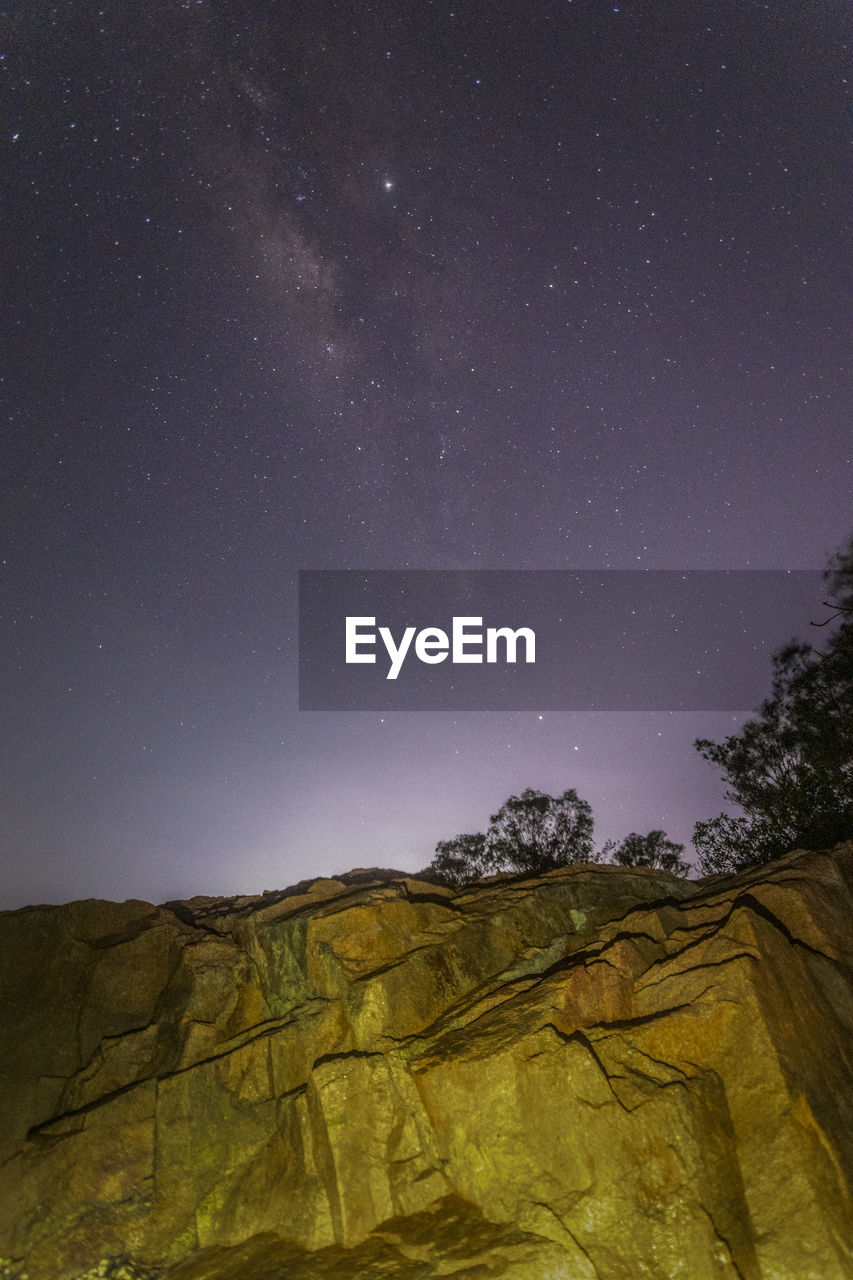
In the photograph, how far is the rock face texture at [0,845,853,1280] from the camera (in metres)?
9.70

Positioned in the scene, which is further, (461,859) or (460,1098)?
(461,859)

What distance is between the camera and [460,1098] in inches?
467

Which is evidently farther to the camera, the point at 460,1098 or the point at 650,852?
the point at 650,852

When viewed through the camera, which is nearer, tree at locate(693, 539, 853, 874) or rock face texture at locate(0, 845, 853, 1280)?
rock face texture at locate(0, 845, 853, 1280)

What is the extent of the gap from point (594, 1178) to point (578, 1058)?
1.59 meters

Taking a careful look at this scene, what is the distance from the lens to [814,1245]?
8734mm

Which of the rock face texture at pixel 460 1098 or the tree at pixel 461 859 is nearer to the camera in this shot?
the rock face texture at pixel 460 1098

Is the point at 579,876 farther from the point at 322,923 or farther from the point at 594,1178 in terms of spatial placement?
the point at 594,1178

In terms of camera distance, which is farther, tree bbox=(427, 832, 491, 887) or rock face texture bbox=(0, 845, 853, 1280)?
tree bbox=(427, 832, 491, 887)

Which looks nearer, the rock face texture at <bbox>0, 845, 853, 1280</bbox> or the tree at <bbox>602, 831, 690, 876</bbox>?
the rock face texture at <bbox>0, 845, 853, 1280</bbox>

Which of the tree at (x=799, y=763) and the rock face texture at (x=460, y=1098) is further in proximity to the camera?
the tree at (x=799, y=763)

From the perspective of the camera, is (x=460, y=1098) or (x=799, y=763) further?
(x=799, y=763)

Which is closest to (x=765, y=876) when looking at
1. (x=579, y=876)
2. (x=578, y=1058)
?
(x=579, y=876)

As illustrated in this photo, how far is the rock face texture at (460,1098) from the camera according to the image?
9.70 m
